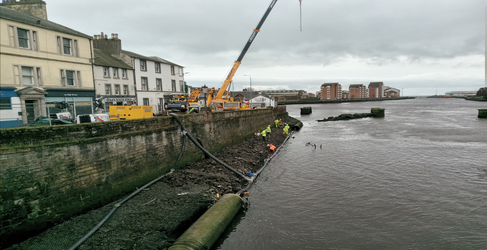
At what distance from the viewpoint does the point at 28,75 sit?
19.7m

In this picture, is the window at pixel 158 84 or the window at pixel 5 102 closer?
the window at pixel 5 102

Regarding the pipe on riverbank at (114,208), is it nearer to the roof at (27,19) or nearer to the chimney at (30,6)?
the roof at (27,19)

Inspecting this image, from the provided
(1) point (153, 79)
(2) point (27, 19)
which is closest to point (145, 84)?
(1) point (153, 79)

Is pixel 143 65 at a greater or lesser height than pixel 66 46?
greater

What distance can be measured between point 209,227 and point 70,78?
22397mm

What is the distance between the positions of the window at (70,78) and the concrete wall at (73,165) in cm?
1571

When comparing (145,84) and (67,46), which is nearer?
(67,46)

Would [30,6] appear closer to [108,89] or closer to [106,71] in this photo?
[106,71]

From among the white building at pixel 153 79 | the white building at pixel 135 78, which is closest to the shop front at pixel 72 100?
the white building at pixel 135 78

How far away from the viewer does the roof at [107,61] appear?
95.5 feet

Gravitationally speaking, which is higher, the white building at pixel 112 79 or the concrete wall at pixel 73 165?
the white building at pixel 112 79

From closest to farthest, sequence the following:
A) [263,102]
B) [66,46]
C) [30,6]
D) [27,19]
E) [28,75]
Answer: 1. [27,19]
2. [28,75]
3. [66,46]
4. [30,6]
5. [263,102]

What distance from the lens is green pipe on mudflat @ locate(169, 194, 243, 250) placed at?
656 centimetres

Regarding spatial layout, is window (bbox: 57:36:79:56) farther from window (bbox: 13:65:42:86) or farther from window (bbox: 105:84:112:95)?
window (bbox: 105:84:112:95)
